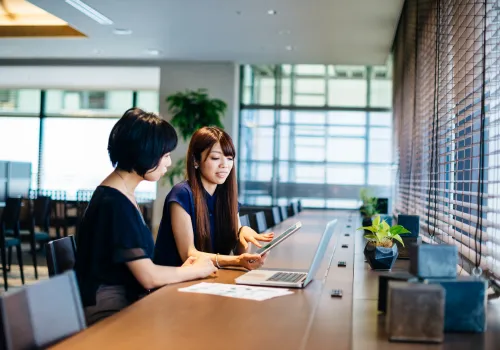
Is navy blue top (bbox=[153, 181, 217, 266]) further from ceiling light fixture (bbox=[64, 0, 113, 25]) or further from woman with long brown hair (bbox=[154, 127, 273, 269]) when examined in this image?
ceiling light fixture (bbox=[64, 0, 113, 25])

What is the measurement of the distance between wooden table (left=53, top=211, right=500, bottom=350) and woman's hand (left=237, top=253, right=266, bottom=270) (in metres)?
0.32

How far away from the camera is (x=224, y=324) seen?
1.67 metres

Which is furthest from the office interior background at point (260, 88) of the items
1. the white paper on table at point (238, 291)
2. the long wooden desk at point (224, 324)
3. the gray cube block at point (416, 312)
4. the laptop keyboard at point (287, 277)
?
the gray cube block at point (416, 312)

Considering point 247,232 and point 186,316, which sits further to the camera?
point 247,232

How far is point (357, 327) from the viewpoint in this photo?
1.68 meters

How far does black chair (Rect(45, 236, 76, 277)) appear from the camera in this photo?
2.46 metres

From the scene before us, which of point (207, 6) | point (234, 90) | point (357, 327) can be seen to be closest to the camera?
point (357, 327)

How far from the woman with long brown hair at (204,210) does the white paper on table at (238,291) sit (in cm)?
58

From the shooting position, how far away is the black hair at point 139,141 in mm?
2340

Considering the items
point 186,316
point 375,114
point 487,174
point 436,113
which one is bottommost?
point 186,316

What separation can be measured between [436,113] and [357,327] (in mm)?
2813

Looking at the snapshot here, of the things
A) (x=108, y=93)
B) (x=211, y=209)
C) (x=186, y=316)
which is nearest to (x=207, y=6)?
(x=211, y=209)

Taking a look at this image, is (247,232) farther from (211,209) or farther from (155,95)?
(155,95)

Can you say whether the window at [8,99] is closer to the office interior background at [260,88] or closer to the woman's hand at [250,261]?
the office interior background at [260,88]
